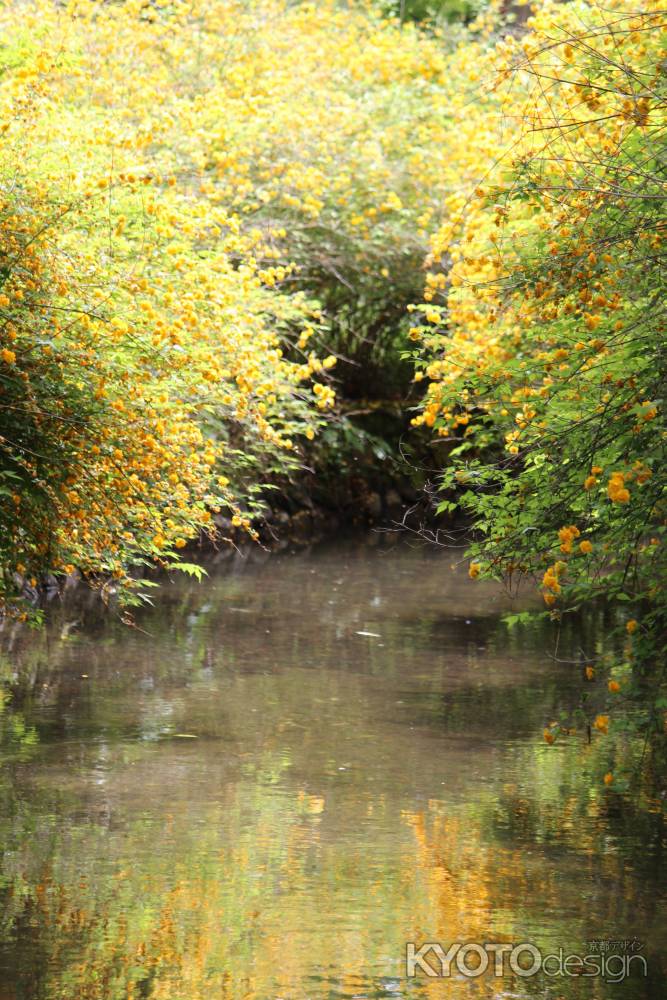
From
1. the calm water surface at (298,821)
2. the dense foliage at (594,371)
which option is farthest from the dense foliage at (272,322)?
the calm water surface at (298,821)

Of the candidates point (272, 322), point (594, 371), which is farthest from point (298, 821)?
point (272, 322)

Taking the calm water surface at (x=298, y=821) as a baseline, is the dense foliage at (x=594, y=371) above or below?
above

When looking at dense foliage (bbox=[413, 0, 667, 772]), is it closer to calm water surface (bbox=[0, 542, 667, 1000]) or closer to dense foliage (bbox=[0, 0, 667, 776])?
dense foliage (bbox=[0, 0, 667, 776])

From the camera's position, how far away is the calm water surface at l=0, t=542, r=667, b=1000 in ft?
18.4

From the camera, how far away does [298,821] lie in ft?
24.4

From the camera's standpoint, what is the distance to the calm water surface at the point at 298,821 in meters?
5.59

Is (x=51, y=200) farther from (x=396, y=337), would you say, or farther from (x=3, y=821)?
(x=396, y=337)

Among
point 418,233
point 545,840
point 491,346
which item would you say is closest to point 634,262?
point 545,840

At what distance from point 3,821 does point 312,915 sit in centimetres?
196

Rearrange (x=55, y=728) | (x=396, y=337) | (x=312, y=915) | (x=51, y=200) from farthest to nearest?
1. (x=396, y=337)
2. (x=55, y=728)
3. (x=51, y=200)
4. (x=312, y=915)

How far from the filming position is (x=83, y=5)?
15.3 metres

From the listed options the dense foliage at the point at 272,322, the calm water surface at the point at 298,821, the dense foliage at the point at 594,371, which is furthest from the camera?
the dense foliage at the point at 272,322

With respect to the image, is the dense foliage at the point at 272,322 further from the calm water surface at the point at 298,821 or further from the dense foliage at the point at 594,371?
the calm water surface at the point at 298,821

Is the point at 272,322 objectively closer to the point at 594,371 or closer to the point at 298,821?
the point at 594,371
